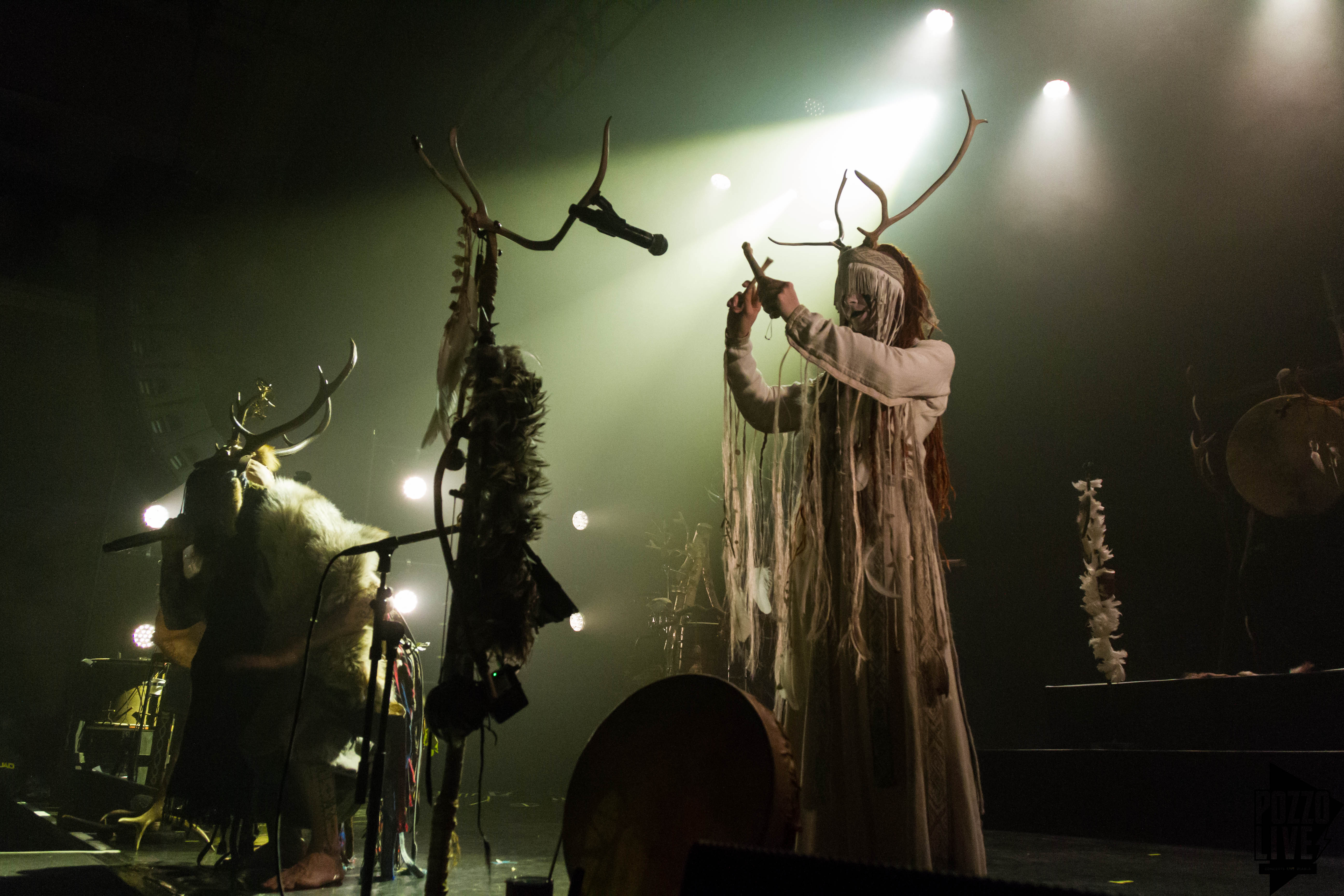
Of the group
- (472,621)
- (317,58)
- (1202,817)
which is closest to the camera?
(472,621)

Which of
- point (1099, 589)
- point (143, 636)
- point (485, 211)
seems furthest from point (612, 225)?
point (143, 636)

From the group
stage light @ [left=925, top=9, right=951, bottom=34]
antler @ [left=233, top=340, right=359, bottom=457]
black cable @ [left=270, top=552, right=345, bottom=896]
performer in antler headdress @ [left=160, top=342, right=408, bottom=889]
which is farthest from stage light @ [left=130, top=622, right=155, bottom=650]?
stage light @ [left=925, top=9, right=951, bottom=34]

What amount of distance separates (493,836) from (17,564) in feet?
14.5

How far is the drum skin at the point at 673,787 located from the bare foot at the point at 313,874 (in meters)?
1.61

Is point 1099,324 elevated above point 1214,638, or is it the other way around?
point 1099,324

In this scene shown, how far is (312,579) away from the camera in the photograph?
A: 10.7 ft

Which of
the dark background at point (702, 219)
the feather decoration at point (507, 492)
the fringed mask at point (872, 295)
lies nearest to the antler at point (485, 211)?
the feather decoration at point (507, 492)

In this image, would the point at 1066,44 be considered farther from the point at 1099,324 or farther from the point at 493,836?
the point at 493,836

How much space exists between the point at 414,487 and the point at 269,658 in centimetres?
463

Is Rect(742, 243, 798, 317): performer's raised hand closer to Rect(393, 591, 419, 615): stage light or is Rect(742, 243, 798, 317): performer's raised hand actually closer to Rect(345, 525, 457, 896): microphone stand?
Rect(345, 525, 457, 896): microphone stand

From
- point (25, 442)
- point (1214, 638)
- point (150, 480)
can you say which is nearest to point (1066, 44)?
point (1214, 638)

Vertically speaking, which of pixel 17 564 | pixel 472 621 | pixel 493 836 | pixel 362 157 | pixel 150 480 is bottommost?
pixel 493 836

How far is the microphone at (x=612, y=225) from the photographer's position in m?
1.82

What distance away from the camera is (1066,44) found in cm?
522
